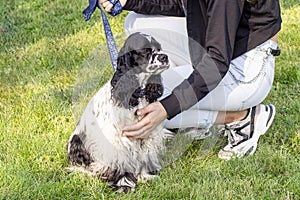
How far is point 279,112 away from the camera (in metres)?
4.34

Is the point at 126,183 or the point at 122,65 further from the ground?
the point at 122,65

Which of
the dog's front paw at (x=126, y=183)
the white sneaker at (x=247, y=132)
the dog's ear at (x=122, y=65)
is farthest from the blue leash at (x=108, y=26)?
the white sneaker at (x=247, y=132)

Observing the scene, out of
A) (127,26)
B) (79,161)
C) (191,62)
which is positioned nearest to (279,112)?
(191,62)

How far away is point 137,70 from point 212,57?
0.44 meters

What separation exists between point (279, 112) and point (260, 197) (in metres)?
1.19

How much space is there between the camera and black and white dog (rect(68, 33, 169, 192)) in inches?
120

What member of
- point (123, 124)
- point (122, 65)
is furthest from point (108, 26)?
point (123, 124)

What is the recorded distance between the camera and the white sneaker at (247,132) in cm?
378

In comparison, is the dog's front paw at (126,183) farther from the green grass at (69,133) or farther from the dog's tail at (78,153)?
the dog's tail at (78,153)

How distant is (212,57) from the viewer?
3191 millimetres

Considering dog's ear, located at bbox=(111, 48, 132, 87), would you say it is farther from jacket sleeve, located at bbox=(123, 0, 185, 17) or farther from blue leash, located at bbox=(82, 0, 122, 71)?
jacket sleeve, located at bbox=(123, 0, 185, 17)

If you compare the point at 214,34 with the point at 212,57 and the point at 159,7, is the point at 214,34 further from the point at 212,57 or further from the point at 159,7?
the point at 159,7

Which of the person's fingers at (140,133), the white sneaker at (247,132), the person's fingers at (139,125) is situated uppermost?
the person's fingers at (139,125)

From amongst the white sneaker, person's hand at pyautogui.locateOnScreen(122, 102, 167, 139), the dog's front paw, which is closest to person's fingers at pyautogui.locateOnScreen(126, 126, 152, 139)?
person's hand at pyautogui.locateOnScreen(122, 102, 167, 139)
